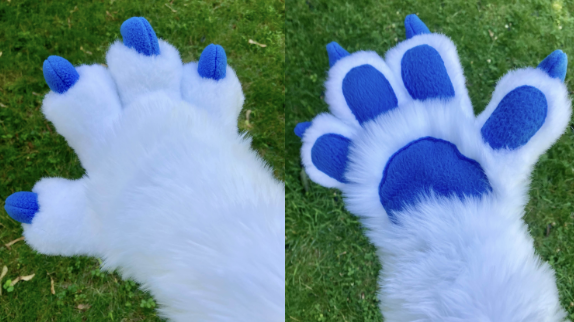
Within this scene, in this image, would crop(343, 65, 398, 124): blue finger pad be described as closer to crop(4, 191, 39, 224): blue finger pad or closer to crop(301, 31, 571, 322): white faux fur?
crop(301, 31, 571, 322): white faux fur

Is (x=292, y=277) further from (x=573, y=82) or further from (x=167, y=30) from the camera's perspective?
(x=573, y=82)

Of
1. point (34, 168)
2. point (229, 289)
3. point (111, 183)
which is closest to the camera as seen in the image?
point (229, 289)

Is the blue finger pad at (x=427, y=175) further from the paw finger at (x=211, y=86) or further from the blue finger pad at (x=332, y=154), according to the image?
the paw finger at (x=211, y=86)

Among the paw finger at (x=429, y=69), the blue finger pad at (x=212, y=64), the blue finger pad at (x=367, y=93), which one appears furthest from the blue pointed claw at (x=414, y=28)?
the blue finger pad at (x=212, y=64)

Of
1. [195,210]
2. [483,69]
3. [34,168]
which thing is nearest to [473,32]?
[483,69]

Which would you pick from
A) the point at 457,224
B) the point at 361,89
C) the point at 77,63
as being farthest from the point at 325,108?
the point at 77,63

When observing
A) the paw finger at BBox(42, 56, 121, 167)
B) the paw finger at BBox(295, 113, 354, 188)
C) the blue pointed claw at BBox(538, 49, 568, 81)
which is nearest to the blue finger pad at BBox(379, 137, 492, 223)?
the paw finger at BBox(295, 113, 354, 188)
